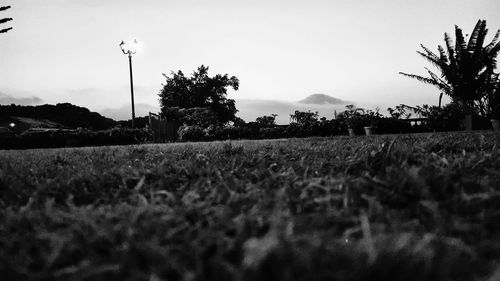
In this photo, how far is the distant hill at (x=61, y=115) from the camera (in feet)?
157

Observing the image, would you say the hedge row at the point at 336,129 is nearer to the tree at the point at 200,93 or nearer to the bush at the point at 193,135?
the bush at the point at 193,135

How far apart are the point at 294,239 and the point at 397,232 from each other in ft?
0.95

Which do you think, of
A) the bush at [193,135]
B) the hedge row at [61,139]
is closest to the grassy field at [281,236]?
the hedge row at [61,139]

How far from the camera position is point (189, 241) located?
85 centimetres

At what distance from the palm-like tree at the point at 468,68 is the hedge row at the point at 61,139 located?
17789 mm

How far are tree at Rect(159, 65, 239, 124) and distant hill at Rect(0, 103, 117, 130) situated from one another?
9065 millimetres

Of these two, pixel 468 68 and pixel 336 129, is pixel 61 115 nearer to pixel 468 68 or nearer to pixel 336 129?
pixel 336 129

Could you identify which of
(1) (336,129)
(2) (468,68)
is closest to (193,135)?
(1) (336,129)

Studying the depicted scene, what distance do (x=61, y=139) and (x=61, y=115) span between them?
33.6 metres

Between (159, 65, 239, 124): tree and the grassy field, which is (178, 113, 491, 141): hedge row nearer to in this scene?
the grassy field

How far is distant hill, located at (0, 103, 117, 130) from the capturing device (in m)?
47.9

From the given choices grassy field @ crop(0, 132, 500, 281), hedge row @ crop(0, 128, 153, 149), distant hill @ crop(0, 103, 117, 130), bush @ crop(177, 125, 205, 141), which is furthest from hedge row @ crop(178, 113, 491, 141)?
distant hill @ crop(0, 103, 117, 130)

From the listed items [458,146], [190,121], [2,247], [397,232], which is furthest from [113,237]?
[190,121]

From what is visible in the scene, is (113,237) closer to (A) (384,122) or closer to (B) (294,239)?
(B) (294,239)
